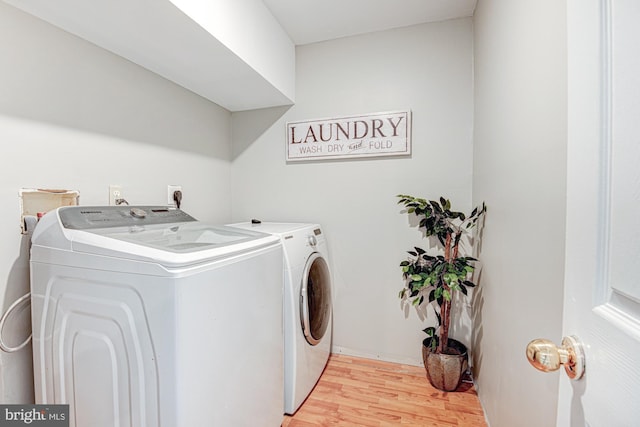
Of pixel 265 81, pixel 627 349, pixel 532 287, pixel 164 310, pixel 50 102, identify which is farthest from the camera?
pixel 265 81

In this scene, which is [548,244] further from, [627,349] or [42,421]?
[42,421]

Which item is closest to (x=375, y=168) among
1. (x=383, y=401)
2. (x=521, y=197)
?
(x=521, y=197)

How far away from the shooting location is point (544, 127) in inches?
34.2

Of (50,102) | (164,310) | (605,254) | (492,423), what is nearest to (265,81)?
(50,102)

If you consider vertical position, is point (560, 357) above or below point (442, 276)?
above

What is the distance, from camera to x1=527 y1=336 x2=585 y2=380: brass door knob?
1.48ft

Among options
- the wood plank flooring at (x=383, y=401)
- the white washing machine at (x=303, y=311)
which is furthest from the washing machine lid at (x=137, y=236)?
the wood plank flooring at (x=383, y=401)

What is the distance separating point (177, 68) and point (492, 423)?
2.52m

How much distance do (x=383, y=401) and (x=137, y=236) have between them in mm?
1595

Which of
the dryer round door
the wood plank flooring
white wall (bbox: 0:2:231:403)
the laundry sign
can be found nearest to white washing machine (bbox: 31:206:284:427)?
white wall (bbox: 0:2:231:403)

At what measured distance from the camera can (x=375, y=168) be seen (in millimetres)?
2070

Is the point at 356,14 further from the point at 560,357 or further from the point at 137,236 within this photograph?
the point at 560,357

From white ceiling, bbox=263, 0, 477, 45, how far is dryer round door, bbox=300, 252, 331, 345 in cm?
157

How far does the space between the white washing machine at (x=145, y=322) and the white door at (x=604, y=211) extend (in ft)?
2.90
